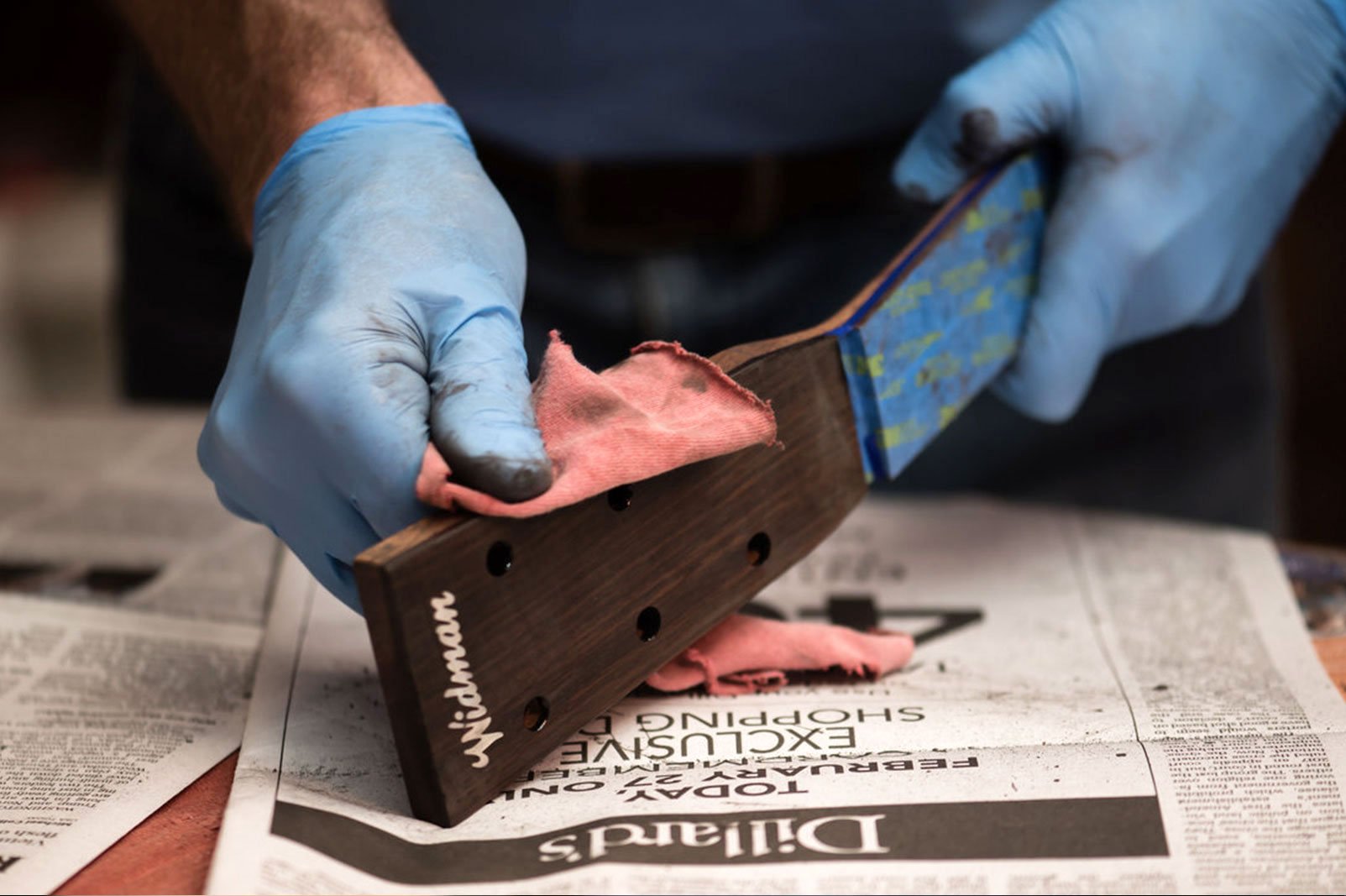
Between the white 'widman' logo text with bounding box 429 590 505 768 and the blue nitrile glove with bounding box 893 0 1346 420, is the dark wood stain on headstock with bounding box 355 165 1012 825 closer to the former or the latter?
the white 'widman' logo text with bounding box 429 590 505 768

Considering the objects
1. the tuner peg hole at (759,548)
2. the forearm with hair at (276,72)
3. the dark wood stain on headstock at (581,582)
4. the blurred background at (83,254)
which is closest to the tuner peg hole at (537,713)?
the dark wood stain on headstock at (581,582)

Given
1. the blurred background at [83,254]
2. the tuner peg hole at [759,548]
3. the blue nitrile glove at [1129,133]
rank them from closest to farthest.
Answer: the tuner peg hole at [759,548], the blue nitrile glove at [1129,133], the blurred background at [83,254]

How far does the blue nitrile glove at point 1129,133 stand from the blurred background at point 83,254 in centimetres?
123

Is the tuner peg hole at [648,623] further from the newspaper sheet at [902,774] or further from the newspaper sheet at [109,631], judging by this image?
the newspaper sheet at [109,631]

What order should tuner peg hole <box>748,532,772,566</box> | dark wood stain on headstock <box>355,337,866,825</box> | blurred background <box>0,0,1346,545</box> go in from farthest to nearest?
blurred background <box>0,0,1346,545</box>, tuner peg hole <box>748,532,772,566</box>, dark wood stain on headstock <box>355,337,866,825</box>

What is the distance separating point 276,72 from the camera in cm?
70

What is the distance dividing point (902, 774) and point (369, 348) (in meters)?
0.28

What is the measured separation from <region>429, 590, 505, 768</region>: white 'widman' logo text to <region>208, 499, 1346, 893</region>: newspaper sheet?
0.04m

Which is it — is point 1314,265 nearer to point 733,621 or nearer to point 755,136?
point 755,136

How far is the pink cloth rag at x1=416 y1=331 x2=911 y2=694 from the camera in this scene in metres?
0.50

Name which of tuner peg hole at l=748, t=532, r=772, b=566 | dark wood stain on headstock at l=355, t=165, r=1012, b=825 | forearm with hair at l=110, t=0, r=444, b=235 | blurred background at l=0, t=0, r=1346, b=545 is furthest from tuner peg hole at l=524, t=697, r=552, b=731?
blurred background at l=0, t=0, r=1346, b=545

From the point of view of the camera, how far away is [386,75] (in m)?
0.69

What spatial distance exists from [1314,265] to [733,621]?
72.4 inches

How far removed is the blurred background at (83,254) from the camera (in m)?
2.09
